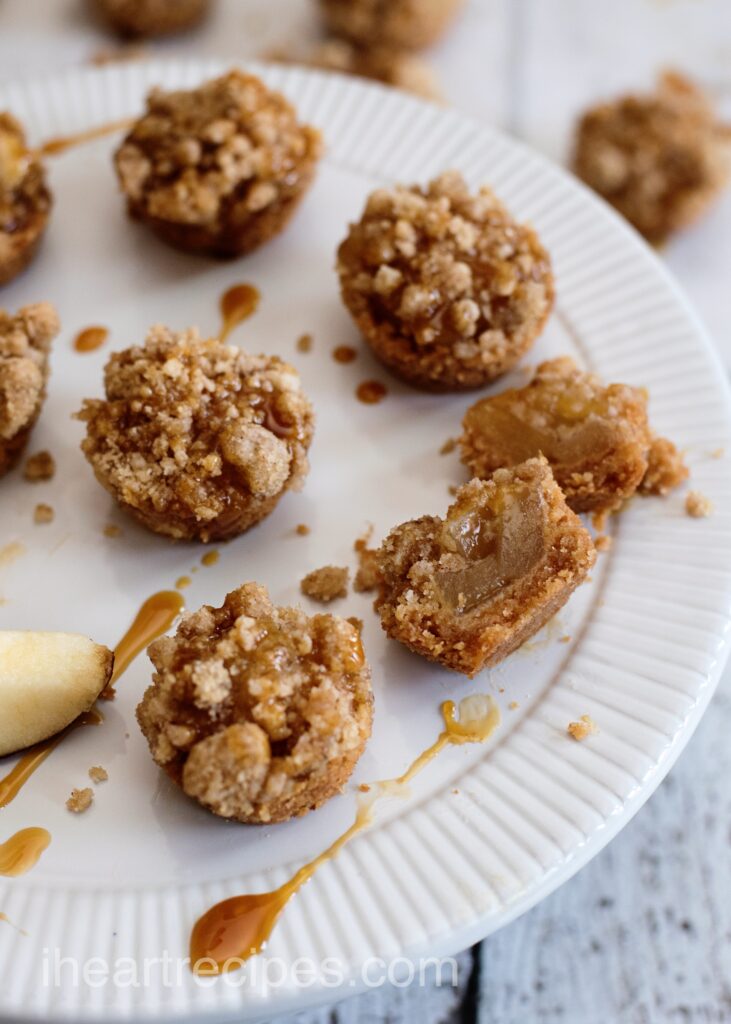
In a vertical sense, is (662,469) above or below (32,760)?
above

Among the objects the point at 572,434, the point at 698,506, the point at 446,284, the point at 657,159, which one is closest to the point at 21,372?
the point at 446,284

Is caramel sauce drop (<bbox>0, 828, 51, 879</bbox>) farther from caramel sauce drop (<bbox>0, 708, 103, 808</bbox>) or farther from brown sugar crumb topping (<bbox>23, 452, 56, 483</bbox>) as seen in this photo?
brown sugar crumb topping (<bbox>23, 452, 56, 483</bbox>)

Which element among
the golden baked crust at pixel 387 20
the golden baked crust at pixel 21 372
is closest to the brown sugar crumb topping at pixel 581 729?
the golden baked crust at pixel 21 372

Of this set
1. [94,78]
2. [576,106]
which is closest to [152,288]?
[94,78]

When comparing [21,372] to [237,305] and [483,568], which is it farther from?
[483,568]

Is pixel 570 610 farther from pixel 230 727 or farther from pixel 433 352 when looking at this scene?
pixel 230 727

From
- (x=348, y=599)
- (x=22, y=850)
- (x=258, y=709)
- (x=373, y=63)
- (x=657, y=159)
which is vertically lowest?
(x=22, y=850)

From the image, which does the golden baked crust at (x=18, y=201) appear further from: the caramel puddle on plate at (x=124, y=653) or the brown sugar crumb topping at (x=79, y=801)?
the brown sugar crumb topping at (x=79, y=801)
